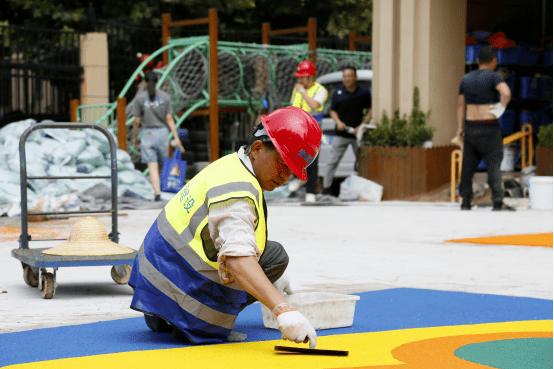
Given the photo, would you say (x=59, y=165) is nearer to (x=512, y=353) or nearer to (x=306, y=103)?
(x=306, y=103)

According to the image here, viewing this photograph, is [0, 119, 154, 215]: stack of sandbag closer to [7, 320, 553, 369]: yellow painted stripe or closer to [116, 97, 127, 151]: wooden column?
[116, 97, 127, 151]: wooden column

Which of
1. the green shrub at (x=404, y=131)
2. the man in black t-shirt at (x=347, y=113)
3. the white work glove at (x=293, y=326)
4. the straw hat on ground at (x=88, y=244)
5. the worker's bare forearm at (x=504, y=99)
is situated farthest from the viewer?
the green shrub at (x=404, y=131)

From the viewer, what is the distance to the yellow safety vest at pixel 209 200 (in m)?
3.86

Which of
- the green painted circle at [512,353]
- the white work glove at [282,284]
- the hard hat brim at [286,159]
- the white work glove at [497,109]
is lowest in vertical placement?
the green painted circle at [512,353]

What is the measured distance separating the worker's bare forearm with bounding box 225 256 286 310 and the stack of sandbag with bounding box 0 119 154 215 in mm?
7585

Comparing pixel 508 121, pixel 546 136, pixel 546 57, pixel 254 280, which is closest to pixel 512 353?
pixel 254 280

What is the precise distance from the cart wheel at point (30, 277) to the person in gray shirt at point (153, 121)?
22.3ft

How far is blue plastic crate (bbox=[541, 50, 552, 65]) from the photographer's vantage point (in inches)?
715

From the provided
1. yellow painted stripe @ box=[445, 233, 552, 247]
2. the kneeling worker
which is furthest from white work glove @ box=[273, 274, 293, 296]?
yellow painted stripe @ box=[445, 233, 552, 247]

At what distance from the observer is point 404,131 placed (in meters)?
14.8

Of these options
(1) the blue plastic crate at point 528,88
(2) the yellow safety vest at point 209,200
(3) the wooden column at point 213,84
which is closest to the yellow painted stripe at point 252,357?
(2) the yellow safety vest at point 209,200

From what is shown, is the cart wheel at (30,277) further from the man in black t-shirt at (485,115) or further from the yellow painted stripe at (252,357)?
the man in black t-shirt at (485,115)

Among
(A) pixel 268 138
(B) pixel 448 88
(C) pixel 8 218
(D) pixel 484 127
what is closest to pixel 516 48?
(B) pixel 448 88

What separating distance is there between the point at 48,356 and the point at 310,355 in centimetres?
123
